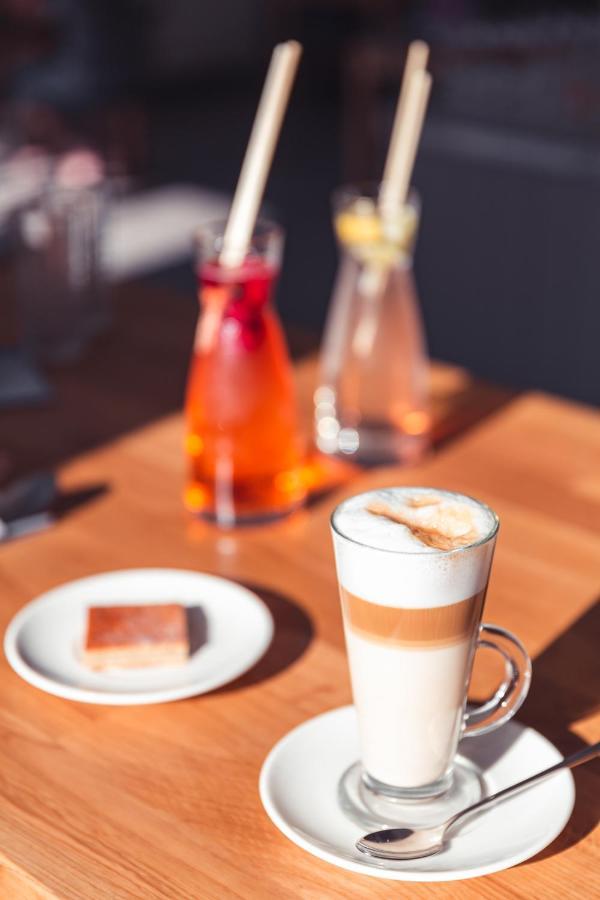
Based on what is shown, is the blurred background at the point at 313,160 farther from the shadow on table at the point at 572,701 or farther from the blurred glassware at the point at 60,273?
the shadow on table at the point at 572,701

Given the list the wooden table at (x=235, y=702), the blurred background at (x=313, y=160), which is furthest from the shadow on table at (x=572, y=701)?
the blurred background at (x=313, y=160)

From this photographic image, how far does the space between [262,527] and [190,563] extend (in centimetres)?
9

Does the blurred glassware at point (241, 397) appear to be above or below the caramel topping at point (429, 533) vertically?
below

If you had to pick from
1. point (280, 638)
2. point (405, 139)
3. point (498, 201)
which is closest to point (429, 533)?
point (280, 638)

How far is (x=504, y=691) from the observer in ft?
2.23

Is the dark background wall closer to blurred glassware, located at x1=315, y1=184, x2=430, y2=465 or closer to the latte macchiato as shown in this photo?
blurred glassware, located at x1=315, y1=184, x2=430, y2=465

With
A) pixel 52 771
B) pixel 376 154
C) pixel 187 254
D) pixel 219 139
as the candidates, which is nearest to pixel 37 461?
pixel 52 771

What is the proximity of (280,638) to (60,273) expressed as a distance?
0.73 meters

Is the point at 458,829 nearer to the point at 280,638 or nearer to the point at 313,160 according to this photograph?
the point at 280,638

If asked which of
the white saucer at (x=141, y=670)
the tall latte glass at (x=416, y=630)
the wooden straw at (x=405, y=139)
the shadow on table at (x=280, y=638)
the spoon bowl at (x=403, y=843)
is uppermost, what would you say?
the wooden straw at (x=405, y=139)

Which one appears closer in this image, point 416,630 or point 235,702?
point 416,630

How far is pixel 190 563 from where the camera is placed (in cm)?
97

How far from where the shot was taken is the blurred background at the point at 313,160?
1.62 m

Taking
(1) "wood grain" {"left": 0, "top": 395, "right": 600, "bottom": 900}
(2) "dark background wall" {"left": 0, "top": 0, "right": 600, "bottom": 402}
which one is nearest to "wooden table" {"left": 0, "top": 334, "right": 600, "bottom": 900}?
(1) "wood grain" {"left": 0, "top": 395, "right": 600, "bottom": 900}
